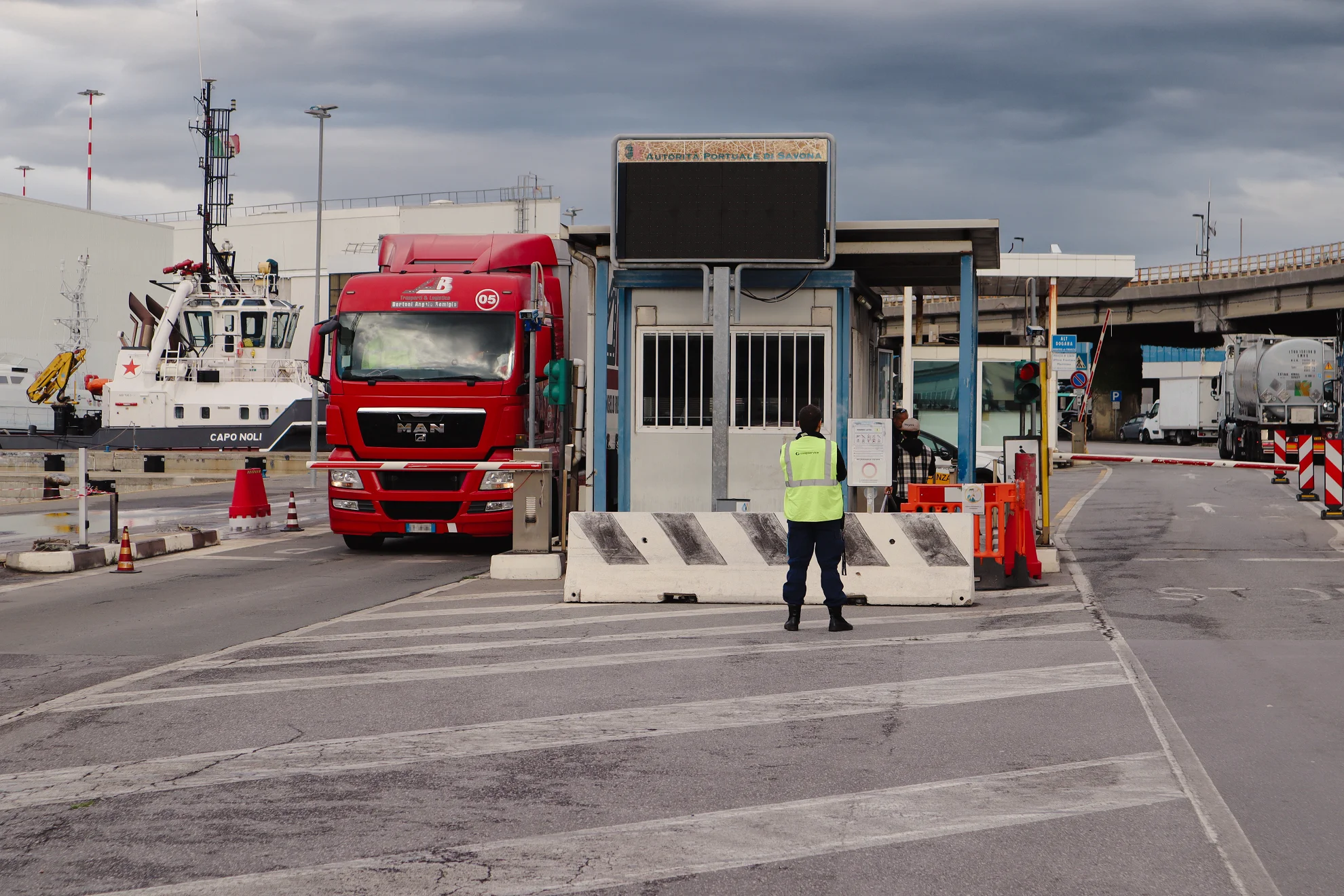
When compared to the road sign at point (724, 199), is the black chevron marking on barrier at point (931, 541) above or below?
below

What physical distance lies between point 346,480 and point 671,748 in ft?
36.5

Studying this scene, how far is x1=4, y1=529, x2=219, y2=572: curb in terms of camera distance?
15.9 m

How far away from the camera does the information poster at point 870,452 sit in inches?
558

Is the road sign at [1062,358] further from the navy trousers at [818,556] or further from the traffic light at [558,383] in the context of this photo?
the navy trousers at [818,556]

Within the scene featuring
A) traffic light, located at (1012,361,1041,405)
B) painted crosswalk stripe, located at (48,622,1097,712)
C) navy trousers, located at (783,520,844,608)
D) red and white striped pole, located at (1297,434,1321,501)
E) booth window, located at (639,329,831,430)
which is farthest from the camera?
red and white striped pole, located at (1297,434,1321,501)

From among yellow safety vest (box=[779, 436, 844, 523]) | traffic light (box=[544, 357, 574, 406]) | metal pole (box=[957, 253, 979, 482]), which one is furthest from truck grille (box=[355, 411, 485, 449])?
yellow safety vest (box=[779, 436, 844, 523])

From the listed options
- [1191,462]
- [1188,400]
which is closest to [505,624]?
[1191,462]

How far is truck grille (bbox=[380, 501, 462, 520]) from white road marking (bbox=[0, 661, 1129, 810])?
928 centimetres

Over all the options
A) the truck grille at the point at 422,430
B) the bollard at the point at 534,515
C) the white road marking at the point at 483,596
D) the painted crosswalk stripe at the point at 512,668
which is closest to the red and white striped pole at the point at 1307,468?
the truck grille at the point at 422,430

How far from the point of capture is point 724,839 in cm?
544

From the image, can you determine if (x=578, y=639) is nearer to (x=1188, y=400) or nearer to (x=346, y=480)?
(x=346, y=480)

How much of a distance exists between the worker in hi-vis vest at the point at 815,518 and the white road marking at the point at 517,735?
211 centimetres

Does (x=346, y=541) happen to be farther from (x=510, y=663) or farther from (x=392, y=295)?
(x=510, y=663)

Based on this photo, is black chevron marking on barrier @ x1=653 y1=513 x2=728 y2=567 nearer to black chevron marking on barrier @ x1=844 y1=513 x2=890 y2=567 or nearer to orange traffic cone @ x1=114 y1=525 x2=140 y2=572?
black chevron marking on barrier @ x1=844 y1=513 x2=890 y2=567
